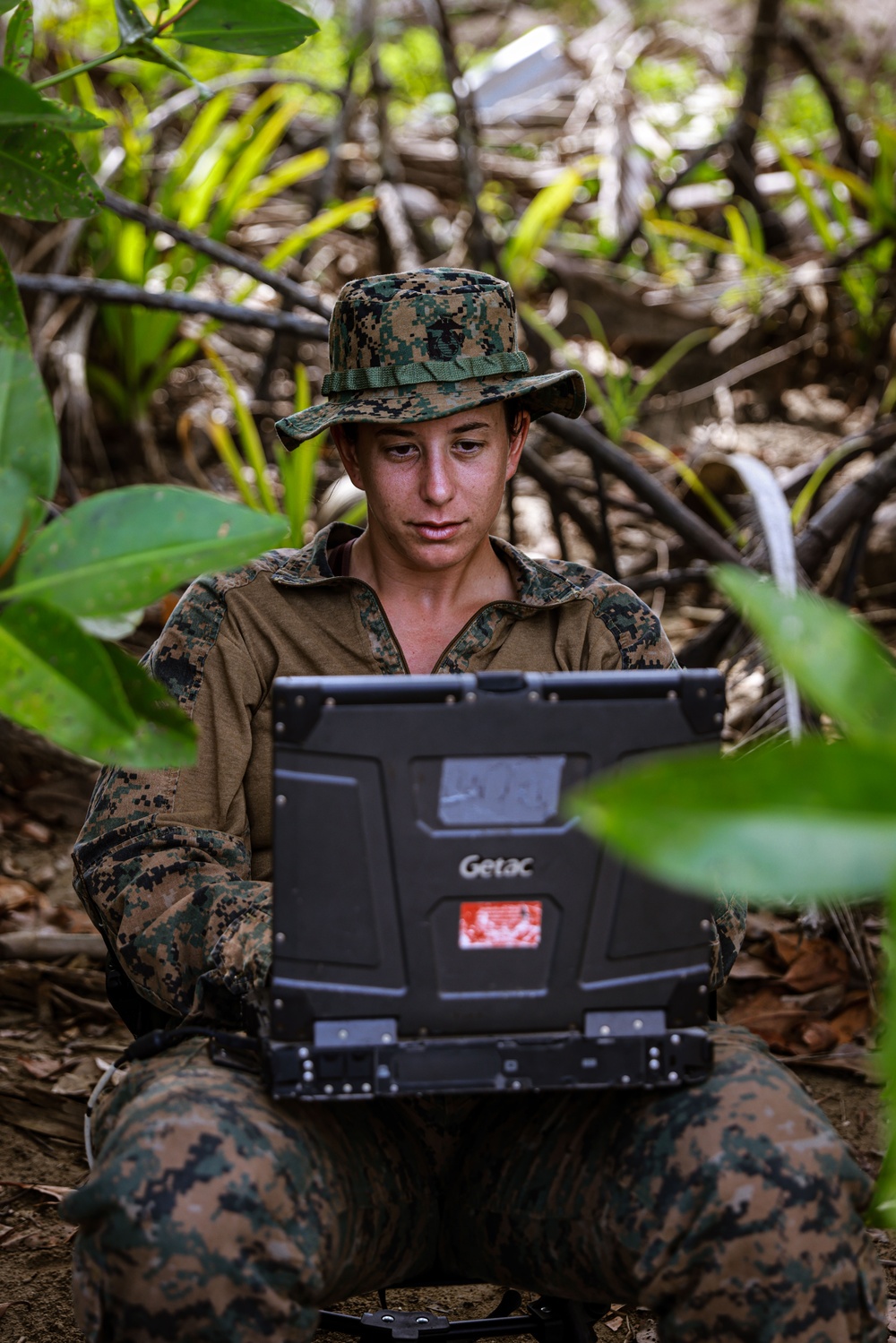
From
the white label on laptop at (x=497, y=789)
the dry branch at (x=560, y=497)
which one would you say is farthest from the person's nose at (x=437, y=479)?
the dry branch at (x=560, y=497)

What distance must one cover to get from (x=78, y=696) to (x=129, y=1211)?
65 centimetres

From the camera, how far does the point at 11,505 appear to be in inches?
34.1

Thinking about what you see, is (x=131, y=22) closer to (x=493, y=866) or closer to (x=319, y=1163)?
(x=493, y=866)

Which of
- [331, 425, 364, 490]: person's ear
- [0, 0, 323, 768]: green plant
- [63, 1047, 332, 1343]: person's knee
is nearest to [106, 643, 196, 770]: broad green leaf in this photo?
[0, 0, 323, 768]: green plant

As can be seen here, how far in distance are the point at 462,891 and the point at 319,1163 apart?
36cm

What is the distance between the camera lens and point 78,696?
0.84m

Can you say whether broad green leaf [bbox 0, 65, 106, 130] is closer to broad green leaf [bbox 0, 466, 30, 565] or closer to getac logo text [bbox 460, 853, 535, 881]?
broad green leaf [bbox 0, 466, 30, 565]

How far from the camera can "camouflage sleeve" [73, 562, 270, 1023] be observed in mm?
1539

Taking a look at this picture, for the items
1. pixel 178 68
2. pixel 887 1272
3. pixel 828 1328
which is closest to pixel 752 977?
pixel 887 1272

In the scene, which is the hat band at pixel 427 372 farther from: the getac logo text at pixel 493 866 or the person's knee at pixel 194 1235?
the person's knee at pixel 194 1235

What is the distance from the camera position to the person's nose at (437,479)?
Answer: 1.85 metres

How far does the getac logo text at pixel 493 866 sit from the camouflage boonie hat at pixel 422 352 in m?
0.76

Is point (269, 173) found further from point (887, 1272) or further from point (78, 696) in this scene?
point (78, 696)

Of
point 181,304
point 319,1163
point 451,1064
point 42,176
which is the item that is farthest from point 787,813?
point 181,304
